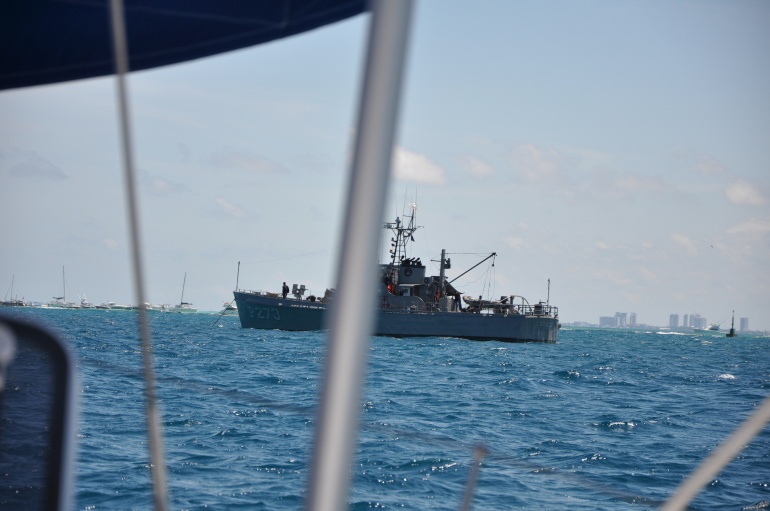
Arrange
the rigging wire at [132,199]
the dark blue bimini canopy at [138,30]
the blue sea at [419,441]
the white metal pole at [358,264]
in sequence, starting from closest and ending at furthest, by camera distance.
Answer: the white metal pole at [358,264], the rigging wire at [132,199], the dark blue bimini canopy at [138,30], the blue sea at [419,441]

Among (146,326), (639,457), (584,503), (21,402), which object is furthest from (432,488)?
(21,402)

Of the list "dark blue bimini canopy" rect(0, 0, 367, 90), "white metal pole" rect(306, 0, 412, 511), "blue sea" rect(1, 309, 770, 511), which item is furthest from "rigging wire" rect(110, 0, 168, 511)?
"dark blue bimini canopy" rect(0, 0, 367, 90)

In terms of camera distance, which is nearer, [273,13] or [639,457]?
[273,13]

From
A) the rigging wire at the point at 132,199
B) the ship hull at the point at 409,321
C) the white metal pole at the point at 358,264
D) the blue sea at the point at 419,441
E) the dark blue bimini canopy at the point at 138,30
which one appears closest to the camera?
the white metal pole at the point at 358,264

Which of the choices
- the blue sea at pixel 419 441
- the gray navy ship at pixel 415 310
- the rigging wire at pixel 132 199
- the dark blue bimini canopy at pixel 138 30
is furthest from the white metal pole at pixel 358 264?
the gray navy ship at pixel 415 310

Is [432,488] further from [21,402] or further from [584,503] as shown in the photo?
[21,402]

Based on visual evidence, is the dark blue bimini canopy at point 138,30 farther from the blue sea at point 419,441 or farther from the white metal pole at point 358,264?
the white metal pole at point 358,264

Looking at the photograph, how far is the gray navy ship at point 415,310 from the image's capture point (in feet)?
174

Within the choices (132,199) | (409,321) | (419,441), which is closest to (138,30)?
(132,199)

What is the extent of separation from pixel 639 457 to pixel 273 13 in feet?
34.9

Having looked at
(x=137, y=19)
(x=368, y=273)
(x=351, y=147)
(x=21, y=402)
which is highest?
(x=137, y=19)

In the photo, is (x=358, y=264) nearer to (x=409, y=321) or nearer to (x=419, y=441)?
(x=419, y=441)

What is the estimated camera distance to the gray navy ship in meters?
53.1

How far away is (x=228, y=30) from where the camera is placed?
12.4ft
